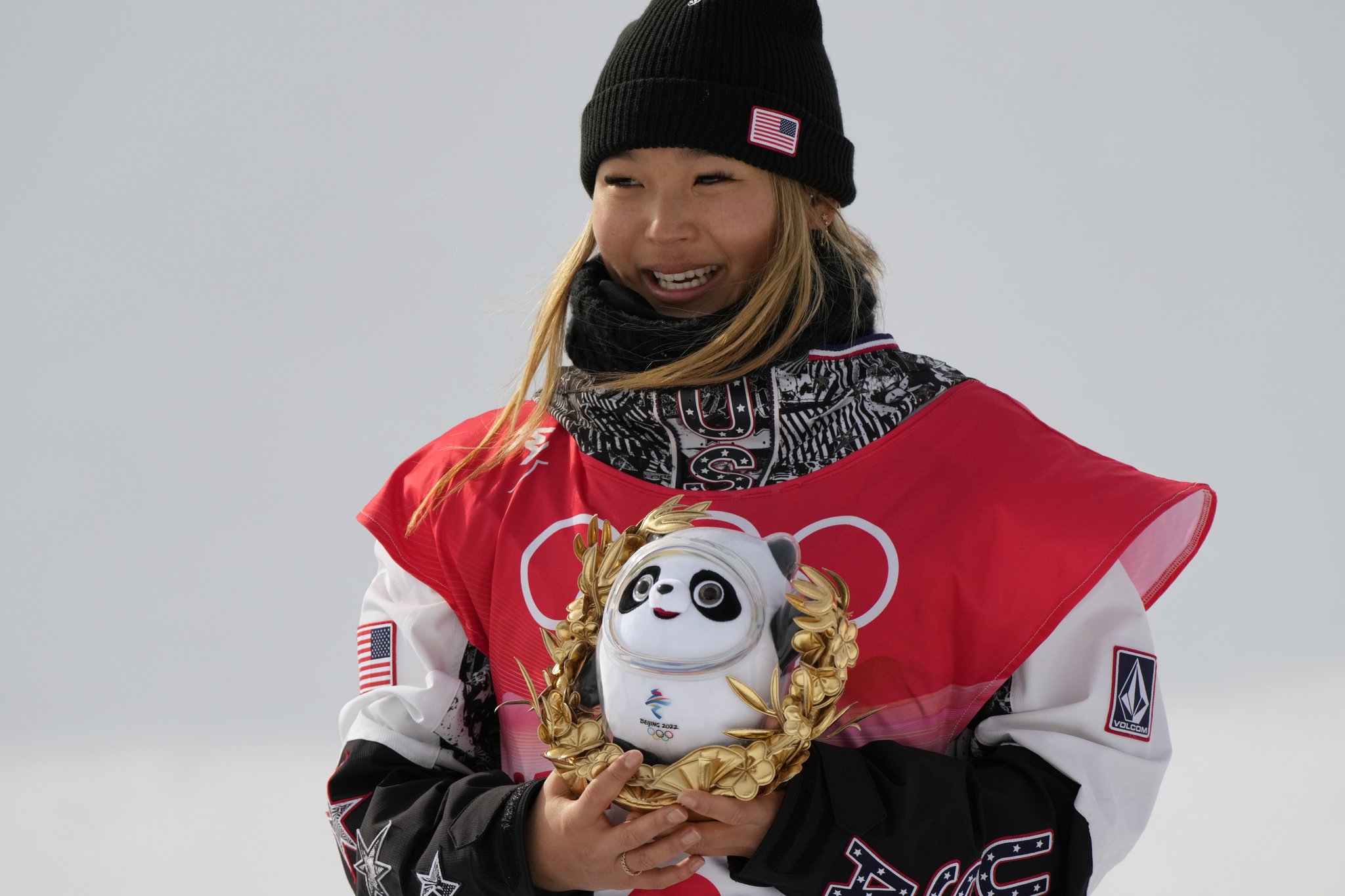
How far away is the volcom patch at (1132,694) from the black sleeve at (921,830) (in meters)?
0.08

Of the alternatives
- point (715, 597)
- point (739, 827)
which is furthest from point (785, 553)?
point (739, 827)

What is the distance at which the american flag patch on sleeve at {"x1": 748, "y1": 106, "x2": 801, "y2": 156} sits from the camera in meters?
1.30

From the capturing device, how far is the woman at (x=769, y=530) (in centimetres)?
112

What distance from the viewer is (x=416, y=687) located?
1.31 metres

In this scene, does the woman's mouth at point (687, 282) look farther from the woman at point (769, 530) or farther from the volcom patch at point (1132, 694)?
the volcom patch at point (1132, 694)

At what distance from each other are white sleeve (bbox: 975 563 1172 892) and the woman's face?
0.46m

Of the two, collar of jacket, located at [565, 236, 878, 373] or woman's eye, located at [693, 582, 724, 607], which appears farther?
collar of jacket, located at [565, 236, 878, 373]

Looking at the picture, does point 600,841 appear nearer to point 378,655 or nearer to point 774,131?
point 378,655

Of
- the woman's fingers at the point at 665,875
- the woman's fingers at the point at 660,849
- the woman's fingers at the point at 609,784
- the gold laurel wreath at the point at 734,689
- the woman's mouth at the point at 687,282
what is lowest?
the woman's fingers at the point at 665,875

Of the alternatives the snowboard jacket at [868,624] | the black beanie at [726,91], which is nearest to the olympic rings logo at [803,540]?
the snowboard jacket at [868,624]

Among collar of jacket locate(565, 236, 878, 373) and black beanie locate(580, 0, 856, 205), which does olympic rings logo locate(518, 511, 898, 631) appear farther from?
black beanie locate(580, 0, 856, 205)

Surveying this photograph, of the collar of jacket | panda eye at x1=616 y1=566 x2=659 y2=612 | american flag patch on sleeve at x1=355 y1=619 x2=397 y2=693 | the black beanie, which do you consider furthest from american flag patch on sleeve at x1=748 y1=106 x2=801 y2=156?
american flag patch on sleeve at x1=355 y1=619 x2=397 y2=693

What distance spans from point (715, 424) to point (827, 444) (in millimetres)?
110

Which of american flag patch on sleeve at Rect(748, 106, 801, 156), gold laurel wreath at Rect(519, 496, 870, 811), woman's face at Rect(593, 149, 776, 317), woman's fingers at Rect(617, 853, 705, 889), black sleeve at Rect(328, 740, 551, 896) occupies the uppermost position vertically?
american flag patch on sleeve at Rect(748, 106, 801, 156)
